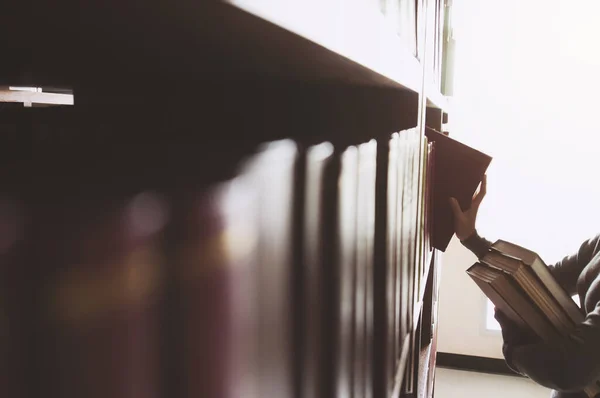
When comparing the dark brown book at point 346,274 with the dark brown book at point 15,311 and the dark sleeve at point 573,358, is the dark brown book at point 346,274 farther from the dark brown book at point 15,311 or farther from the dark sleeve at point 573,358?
the dark sleeve at point 573,358

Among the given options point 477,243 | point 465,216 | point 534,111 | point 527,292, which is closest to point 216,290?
point 527,292

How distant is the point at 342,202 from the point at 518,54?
10.8ft

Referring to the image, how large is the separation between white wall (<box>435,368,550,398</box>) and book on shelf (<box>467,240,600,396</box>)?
1.69m

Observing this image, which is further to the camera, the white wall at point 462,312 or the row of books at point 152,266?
the white wall at point 462,312

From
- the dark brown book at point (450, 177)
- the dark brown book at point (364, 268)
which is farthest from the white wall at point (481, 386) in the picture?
the dark brown book at point (364, 268)

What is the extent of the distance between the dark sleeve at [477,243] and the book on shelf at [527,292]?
167mm

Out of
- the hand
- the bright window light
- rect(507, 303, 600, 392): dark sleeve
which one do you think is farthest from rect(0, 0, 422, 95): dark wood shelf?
the bright window light

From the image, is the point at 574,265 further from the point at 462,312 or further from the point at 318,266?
the point at 318,266

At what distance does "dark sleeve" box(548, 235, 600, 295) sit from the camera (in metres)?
1.83

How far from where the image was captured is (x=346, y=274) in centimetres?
38

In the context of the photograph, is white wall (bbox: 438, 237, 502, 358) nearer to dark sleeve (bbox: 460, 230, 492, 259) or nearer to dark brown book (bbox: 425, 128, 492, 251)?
dark sleeve (bbox: 460, 230, 492, 259)

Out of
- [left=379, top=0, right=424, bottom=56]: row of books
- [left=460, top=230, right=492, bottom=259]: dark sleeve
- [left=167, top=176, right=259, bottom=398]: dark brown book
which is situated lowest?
[left=460, top=230, right=492, bottom=259]: dark sleeve

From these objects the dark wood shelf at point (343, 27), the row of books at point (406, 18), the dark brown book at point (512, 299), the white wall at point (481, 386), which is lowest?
the white wall at point (481, 386)

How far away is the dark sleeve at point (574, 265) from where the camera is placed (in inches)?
72.1
